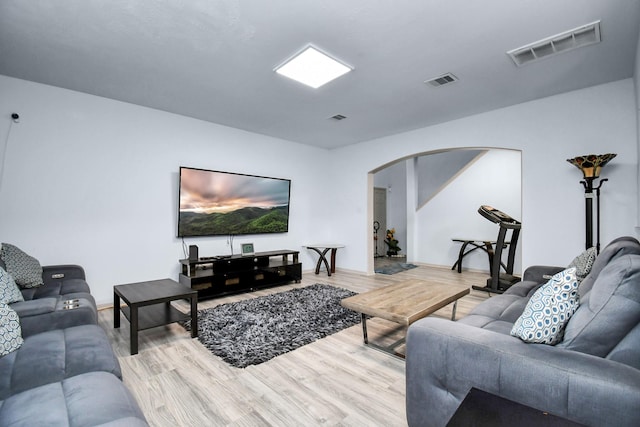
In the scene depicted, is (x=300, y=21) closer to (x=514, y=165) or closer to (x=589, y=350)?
(x=589, y=350)

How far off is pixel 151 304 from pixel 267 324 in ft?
3.72

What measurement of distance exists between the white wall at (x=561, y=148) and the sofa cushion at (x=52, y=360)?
4587 mm

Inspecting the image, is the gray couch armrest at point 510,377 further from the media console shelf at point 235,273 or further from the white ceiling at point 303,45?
the media console shelf at point 235,273

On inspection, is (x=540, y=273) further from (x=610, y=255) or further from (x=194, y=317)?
(x=194, y=317)

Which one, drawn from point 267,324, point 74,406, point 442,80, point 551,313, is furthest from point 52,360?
point 442,80

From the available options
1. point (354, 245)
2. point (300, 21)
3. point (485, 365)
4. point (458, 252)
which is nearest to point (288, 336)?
point (485, 365)

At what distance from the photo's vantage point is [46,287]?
2775 mm

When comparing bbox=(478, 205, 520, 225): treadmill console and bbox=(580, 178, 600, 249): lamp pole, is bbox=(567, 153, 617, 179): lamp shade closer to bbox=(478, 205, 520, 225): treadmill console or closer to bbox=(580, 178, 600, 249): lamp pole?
bbox=(580, 178, 600, 249): lamp pole

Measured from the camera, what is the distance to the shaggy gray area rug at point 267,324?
101 inches

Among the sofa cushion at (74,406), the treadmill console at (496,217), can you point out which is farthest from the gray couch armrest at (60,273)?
the treadmill console at (496,217)

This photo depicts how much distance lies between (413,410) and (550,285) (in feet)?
3.10

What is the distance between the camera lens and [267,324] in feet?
10.2

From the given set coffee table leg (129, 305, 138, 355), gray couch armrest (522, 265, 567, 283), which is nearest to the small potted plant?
gray couch armrest (522, 265, 567, 283)

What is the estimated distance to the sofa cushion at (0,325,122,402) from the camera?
1.33 m
